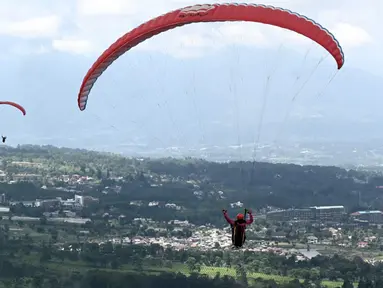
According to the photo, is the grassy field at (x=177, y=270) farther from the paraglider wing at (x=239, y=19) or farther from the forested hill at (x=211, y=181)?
the paraglider wing at (x=239, y=19)

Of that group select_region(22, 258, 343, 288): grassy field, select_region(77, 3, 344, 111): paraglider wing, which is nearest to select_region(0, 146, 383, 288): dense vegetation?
select_region(22, 258, 343, 288): grassy field

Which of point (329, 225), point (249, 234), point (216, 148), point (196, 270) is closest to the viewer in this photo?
point (196, 270)

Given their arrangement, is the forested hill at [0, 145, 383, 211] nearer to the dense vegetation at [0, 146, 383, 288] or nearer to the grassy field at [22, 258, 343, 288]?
the dense vegetation at [0, 146, 383, 288]

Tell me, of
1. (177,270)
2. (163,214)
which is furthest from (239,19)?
(163,214)

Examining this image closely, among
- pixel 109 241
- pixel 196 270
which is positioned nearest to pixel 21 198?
pixel 109 241

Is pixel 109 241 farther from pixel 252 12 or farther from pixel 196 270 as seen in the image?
pixel 252 12

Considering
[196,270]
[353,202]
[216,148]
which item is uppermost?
[216,148]

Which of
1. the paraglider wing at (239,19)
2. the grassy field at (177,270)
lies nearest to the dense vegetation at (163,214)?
the grassy field at (177,270)
